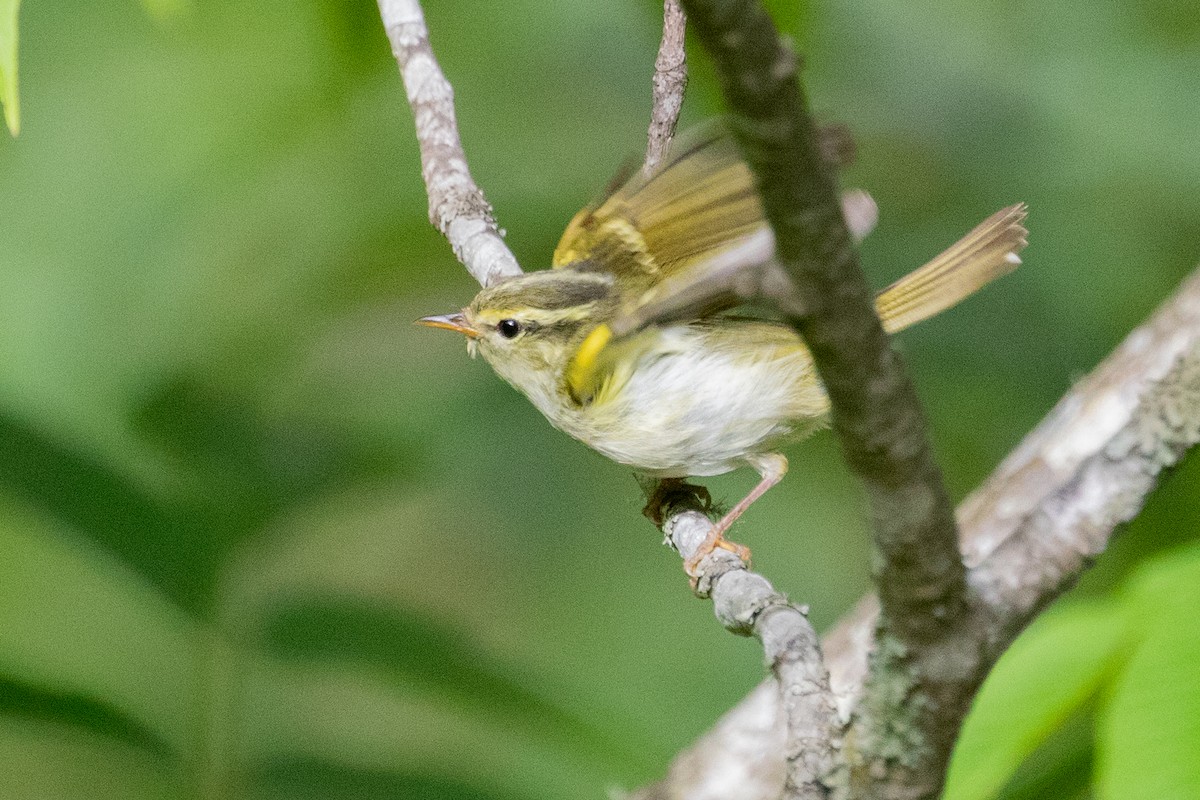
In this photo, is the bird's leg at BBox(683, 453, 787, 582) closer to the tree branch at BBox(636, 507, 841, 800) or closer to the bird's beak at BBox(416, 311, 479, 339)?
the tree branch at BBox(636, 507, 841, 800)

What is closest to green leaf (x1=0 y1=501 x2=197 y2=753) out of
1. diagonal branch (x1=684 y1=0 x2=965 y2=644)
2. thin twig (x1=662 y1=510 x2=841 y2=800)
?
thin twig (x1=662 y1=510 x2=841 y2=800)

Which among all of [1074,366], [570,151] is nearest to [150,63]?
[570,151]

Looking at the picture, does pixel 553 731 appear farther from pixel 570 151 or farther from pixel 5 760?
pixel 570 151

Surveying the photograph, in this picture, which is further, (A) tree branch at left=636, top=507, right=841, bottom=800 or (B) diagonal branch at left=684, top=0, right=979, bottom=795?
(A) tree branch at left=636, top=507, right=841, bottom=800

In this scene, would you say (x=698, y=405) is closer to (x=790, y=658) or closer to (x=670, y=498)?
(x=670, y=498)

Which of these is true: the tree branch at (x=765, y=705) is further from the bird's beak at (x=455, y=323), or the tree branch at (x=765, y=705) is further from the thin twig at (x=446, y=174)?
the thin twig at (x=446, y=174)

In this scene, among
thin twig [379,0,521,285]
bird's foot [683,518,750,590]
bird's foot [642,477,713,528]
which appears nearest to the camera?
bird's foot [683,518,750,590]

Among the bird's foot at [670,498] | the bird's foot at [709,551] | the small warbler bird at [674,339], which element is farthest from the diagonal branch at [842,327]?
the bird's foot at [670,498]
